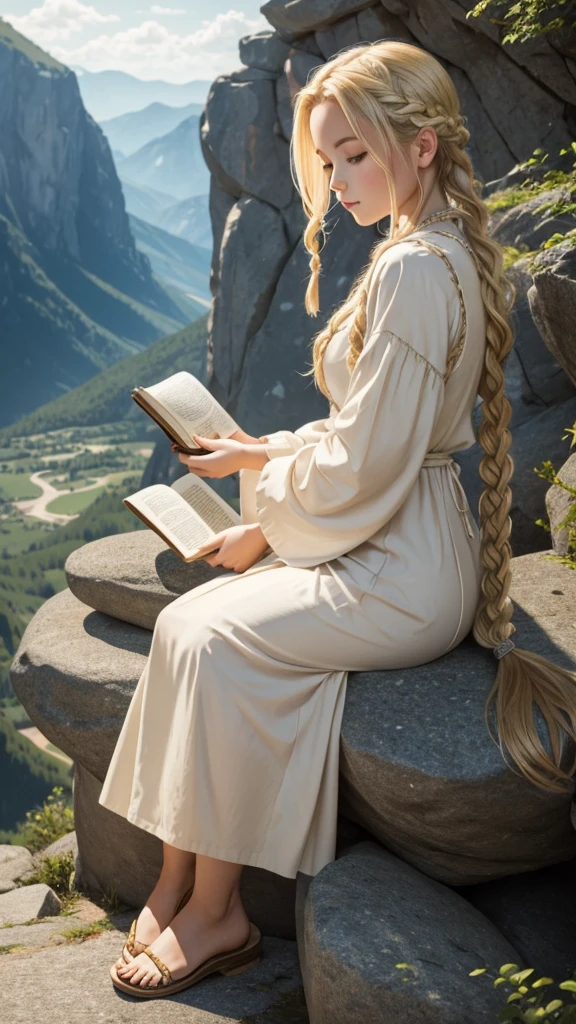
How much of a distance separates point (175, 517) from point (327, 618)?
0.76 metres

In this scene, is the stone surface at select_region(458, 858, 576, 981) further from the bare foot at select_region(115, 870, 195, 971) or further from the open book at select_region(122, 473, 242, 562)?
the open book at select_region(122, 473, 242, 562)

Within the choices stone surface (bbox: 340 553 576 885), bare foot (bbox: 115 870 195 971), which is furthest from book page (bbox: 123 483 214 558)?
bare foot (bbox: 115 870 195 971)

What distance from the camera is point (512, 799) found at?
2545 mm

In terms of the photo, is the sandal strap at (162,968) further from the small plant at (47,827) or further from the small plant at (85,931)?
the small plant at (47,827)

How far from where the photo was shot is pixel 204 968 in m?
2.74

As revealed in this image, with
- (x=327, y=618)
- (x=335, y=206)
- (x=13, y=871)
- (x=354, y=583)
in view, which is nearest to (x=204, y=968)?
(x=327, y=618)

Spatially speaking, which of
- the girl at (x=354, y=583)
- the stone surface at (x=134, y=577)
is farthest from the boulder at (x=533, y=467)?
the girl at (x=354, y=583)

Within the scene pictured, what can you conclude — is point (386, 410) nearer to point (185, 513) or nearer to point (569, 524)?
point (185, 513)

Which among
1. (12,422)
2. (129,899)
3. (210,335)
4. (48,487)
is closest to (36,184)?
(12,422)

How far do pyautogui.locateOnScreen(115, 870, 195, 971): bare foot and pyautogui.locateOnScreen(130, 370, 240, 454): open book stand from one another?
50.7 inches

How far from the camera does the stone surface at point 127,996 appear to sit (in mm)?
2617

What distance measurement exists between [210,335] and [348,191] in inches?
631

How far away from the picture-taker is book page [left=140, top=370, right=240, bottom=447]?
3.16 m

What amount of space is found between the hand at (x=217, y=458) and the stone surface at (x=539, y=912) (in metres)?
1.44
